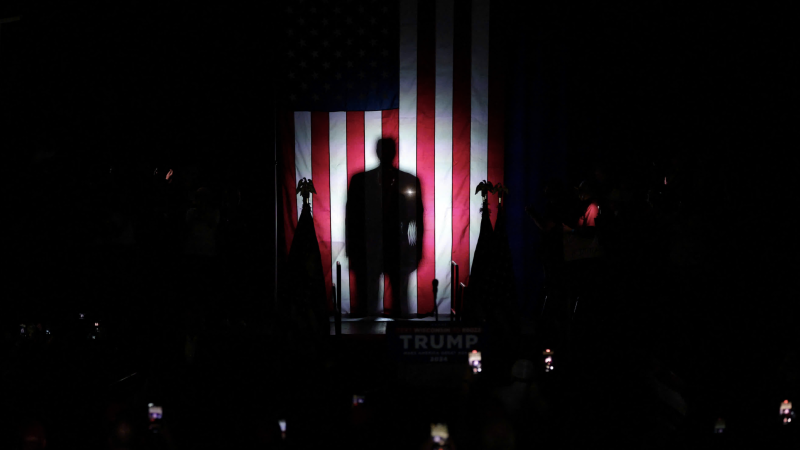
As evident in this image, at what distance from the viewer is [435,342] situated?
11.5ft

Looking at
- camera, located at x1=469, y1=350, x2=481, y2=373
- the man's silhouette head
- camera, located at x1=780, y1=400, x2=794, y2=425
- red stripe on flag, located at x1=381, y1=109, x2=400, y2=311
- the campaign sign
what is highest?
red stripe on flag, located at x1=381, y1=109, x2=400, y2=311

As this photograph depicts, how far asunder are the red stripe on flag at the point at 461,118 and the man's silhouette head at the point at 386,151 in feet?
2.01

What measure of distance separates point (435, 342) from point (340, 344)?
1.32 meters

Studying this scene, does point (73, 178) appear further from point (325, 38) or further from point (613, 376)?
point (613, 376)

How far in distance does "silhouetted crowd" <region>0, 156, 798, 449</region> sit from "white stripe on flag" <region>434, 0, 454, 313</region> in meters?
0.95

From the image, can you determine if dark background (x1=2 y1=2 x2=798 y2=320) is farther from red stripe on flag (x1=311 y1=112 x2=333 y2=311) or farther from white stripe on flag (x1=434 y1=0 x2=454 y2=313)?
white stripe on flag (x1=434 y1=0 x2=454 y2=313)

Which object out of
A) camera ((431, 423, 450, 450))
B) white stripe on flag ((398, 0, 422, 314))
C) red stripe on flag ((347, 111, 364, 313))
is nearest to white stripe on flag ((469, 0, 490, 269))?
white stripe on flag ((398, 0, 422, 314))

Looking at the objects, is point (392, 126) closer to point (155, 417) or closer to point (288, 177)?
point (288, 177)

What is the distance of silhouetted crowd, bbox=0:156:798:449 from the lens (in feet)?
10.8

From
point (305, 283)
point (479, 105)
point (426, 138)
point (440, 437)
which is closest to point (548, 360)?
point (440, 437)

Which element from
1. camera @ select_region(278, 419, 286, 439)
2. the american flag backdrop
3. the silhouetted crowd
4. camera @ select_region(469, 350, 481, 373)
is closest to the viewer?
camera @ select_region(278, 419, 286, 439)

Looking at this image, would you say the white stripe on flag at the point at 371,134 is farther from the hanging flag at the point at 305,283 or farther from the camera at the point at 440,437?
the camera at the point at 440,437

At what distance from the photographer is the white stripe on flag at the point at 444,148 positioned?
5.43 m

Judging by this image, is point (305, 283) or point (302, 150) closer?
point (305, 283)
